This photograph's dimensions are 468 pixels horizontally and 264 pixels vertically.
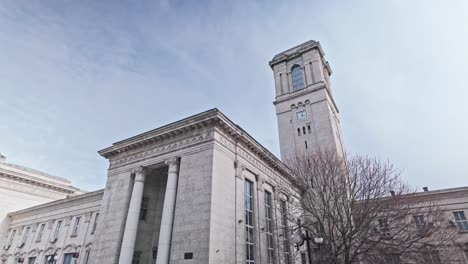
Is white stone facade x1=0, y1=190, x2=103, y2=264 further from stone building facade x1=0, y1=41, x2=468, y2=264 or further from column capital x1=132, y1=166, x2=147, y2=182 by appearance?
column capital x1=132, y1=166, x2=147, y2=182

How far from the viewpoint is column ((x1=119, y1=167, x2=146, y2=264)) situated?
18.7 meters

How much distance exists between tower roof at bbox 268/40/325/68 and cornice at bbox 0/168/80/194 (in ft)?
134

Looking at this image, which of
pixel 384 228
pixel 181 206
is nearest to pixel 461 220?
pixel 384 228

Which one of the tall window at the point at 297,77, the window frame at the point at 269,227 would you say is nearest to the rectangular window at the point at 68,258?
the window frame at the point at 269,227

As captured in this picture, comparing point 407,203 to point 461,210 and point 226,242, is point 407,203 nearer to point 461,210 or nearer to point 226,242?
point 226,242

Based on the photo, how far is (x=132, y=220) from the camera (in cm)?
1978

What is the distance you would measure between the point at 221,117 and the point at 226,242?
8260mm

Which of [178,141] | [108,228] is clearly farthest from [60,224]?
[178,141]

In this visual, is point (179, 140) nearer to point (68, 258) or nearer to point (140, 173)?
point (140, 173)

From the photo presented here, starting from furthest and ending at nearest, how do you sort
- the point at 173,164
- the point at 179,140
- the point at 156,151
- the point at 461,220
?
the point at 461,220 < the point at 156,151 < the point at 179,140 < the point at 173,164

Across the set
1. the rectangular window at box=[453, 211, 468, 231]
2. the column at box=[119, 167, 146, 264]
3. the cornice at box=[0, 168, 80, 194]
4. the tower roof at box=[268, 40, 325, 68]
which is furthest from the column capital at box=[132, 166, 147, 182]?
Answer: the rectangular window at box=[453, 211, 468, 231]

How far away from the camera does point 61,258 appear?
93.2ft

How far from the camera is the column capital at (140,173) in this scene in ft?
70.4

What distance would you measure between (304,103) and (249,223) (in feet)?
84.6
